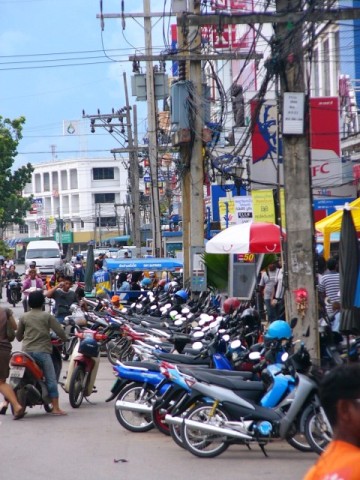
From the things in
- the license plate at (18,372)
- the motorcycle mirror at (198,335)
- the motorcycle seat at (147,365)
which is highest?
the motorcycle mirror at (198,335)

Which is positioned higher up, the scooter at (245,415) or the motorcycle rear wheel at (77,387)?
the scooter at (245,415)

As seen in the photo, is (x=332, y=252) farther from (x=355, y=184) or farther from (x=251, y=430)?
(x=251, y=430)

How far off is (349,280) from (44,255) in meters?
41.9

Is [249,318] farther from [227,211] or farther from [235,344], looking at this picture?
[227,211]

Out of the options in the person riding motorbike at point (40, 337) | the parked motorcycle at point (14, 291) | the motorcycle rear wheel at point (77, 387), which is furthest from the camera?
the parked motorcycle at point (14, 291)

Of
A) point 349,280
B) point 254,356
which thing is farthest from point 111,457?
point 349,280

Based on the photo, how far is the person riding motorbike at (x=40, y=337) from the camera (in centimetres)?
1238

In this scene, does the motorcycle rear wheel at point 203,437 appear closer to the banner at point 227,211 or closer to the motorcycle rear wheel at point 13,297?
the banner at point 227,211

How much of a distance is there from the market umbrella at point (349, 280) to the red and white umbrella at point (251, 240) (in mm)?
4332

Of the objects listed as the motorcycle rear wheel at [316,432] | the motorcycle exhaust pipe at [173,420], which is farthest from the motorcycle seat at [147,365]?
the motorcycle rear wheel at [316,432]

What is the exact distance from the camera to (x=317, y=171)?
19391mm

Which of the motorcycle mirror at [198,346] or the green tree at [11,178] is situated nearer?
the motorcycle mirror at [198,346]

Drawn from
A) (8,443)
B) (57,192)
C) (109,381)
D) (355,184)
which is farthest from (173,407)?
(57,192)

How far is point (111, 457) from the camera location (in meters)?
9.84
